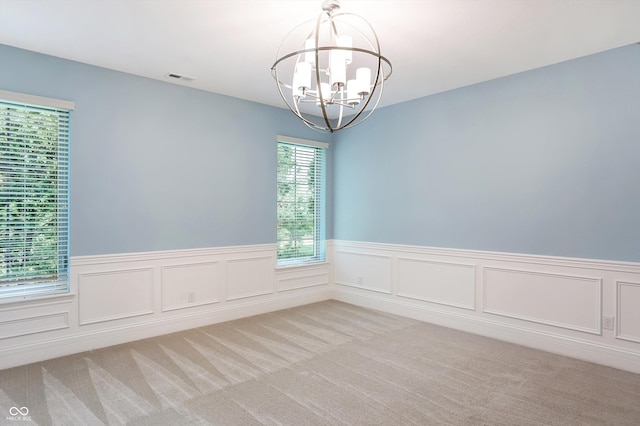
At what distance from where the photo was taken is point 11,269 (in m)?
3.18

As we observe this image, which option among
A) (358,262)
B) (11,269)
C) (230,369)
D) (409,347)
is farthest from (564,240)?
(11,269)

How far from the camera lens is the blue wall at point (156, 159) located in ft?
11.3

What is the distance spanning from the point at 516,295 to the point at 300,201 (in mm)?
2889

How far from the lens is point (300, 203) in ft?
17.5

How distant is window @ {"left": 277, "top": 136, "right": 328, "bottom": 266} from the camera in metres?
5.13

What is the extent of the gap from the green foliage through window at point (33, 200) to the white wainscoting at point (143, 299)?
181mm

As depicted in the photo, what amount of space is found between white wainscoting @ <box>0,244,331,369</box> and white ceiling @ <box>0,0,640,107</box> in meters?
1.89

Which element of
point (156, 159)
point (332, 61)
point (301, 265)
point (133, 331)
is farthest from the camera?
point (301, 265)

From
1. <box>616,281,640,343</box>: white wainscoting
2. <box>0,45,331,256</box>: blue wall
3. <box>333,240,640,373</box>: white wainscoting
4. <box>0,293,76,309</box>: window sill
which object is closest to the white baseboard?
<box>0,293,76,309</box>: window sill

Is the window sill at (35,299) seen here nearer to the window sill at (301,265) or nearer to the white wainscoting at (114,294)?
the white wainscoting at (114,294)

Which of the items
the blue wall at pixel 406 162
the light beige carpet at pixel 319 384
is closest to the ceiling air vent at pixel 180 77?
the blue wall at pixel 406 162

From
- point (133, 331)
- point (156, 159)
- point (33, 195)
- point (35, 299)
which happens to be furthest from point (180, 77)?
point (133, 331)

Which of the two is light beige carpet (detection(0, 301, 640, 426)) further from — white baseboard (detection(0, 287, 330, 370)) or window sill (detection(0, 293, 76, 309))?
window sill (detection(0, 293, 76, 309))

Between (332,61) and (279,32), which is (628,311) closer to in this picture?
(332,61)
